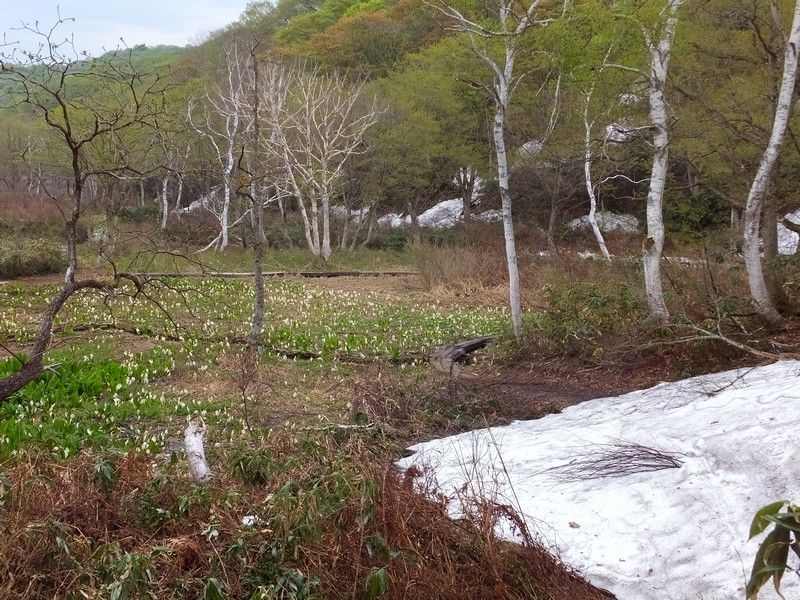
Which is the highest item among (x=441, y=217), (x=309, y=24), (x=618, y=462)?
(x=309, y=24)

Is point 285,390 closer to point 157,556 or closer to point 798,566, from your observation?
point 157,556

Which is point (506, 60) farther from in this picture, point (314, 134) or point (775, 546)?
point (314, 134)

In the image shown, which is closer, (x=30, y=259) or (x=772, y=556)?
(x=772, y=556)

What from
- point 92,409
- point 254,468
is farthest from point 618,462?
point 92,409

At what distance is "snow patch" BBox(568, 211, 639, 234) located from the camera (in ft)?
110

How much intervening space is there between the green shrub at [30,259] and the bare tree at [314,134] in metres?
8.58

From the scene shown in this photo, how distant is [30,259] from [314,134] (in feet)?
45.0

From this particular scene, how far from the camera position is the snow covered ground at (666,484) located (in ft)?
13.6

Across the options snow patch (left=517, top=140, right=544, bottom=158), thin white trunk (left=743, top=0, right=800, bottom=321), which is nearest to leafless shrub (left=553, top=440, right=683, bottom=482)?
thin white trunk (left=743, top=0, right=800, bottom=321)

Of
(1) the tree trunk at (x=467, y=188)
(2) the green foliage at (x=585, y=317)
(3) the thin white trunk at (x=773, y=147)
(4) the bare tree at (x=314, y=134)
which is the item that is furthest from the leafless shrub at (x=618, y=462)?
(1) the tree trunk at (x=467, y=188)

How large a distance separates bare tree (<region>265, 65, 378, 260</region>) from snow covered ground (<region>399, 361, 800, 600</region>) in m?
20.6

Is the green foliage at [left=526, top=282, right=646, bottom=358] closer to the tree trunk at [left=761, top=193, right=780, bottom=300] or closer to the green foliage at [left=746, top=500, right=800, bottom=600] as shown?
the tree trunk at [left=761, top=193, right=780, bottom=300]

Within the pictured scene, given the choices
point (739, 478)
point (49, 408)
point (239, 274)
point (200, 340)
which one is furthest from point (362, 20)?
point (739, 478)

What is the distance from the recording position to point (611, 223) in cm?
3516
